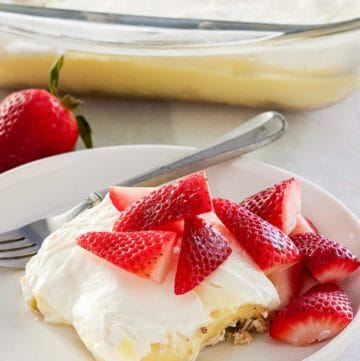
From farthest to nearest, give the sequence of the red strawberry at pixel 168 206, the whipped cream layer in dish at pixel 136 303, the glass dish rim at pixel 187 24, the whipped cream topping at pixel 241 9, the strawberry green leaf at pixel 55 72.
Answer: the whipped cream topping at pixel 241 9 < the strawberry green leaf at pixel 55 72 < the glass dish rim at pixel 187 24 < the red strawberry at pixel 168 206 < the whipped cream layer in dish at pixel 136 303

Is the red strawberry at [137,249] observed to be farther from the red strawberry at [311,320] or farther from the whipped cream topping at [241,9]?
the whipped cream topping at [241,9]

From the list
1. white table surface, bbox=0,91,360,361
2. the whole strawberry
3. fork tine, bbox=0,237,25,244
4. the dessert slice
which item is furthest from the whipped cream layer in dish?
white table surface, bbox=0,91,360,361

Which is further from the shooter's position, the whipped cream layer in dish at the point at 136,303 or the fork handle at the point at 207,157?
the fork handle at the point at 207,157

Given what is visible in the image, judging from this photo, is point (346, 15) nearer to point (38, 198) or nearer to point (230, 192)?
point (230, 192)

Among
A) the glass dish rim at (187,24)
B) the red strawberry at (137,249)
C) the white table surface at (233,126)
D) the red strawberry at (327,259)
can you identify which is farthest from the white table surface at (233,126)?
the red strawberry at (137,249)

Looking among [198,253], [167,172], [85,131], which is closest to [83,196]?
[167,172]

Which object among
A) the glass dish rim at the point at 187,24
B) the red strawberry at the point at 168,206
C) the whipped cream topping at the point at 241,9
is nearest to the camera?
the red strawberry at the point at 168,206

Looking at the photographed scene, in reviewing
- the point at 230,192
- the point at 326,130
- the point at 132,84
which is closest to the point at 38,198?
the point at 230,192
